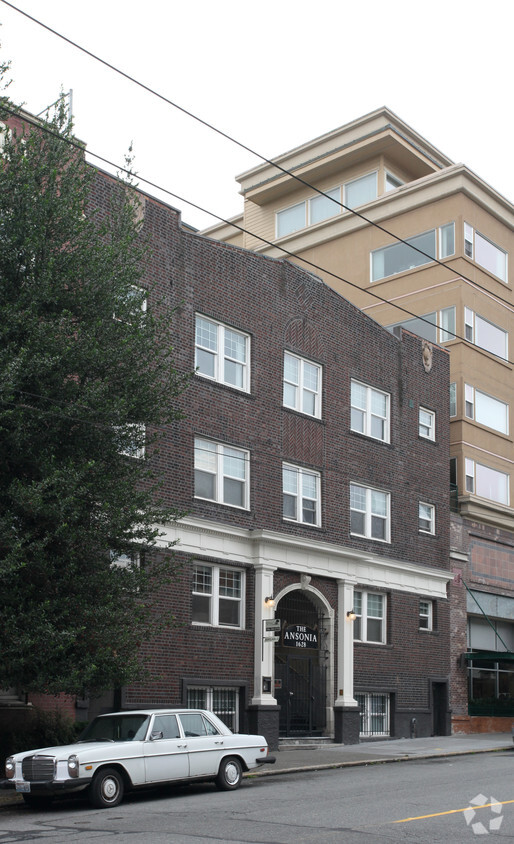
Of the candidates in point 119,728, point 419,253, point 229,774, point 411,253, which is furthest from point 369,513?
point 119,728

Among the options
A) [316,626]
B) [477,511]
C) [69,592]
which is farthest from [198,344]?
[477,511]

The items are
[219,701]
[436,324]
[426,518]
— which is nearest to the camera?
[219,701]

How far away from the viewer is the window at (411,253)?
38219 millimetres


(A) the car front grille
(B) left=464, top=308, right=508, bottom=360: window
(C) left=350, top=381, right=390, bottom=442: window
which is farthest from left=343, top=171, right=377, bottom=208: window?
(A) the car front grille

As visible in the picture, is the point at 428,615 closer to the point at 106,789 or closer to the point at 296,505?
the point at 296,505

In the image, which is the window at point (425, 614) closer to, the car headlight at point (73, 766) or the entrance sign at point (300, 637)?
the entrance sign at point (300, 637)

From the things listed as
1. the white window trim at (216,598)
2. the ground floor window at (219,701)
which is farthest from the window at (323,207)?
the ground floor window at (219,701)

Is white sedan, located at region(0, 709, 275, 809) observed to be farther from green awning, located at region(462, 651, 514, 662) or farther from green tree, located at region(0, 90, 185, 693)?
green awning, located at region(462, 651, 514, 662)

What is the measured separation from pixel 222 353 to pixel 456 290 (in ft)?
44.3

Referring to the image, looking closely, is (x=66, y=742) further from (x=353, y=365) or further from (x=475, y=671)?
(x=475, y=671)

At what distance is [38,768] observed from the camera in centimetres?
1521

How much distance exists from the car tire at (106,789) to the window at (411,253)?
85.2 feet

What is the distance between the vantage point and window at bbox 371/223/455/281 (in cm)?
3822

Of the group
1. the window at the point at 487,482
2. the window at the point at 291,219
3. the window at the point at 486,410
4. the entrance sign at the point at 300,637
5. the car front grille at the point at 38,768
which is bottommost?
the car front grille at the point at 38,768
